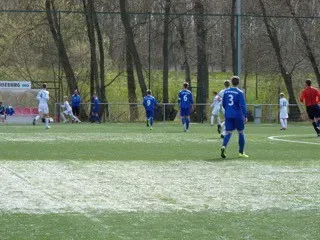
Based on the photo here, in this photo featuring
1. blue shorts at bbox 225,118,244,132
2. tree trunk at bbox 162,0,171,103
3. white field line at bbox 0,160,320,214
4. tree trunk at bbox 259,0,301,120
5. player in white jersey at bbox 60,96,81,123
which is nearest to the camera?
white field line at bbox 0,160,320,214

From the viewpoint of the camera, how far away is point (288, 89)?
2095 inches

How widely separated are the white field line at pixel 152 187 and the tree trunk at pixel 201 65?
31.2 metres

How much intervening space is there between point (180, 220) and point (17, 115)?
128ft

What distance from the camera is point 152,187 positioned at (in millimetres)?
13781

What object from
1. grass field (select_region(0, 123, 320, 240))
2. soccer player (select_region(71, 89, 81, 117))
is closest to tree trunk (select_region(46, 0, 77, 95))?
soccer player (select_region(71, 89, 81, 117))

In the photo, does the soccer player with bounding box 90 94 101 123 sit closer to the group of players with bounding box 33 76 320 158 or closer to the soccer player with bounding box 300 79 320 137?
the group of players with bounding box 33 76 320 158

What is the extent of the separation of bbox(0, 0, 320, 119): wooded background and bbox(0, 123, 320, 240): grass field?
30.4m

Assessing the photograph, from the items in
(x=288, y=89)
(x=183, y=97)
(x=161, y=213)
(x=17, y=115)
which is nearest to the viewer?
(x=161, y=213)

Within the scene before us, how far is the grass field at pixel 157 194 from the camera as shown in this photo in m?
9.61

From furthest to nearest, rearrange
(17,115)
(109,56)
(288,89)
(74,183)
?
(109,56), (288,89), (17,115), (74,183)

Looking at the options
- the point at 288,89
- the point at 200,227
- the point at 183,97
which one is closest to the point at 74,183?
the point at 200,227

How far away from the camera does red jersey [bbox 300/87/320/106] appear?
29.4 metres

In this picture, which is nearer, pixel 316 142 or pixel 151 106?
pixel 316 142

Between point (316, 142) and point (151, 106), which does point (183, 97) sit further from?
point (316, 142)
